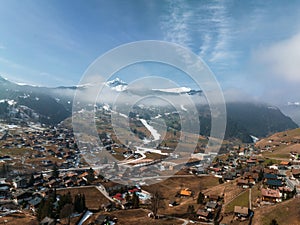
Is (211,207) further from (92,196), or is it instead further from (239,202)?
(92,196)

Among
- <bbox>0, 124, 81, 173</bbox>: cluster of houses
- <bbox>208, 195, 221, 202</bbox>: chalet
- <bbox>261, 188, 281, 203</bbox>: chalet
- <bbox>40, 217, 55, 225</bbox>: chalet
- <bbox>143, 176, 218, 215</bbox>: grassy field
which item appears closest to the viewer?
<bbox>40, 217, 55, 225</bbox>: chalet

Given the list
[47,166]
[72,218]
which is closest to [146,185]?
[72,218]

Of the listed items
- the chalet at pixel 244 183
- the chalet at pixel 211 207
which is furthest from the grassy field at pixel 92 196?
the chalet at pixel 244 183

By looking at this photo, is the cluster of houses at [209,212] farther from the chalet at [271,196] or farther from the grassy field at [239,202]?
the chalet at [271,196]

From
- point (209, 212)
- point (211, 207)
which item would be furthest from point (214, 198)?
point (209, 212)

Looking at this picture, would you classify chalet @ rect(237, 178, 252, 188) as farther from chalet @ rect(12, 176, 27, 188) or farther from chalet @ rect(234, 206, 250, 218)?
chalet @ rect(12, 176, 27, 188)

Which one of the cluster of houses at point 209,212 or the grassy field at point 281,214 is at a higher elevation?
the grassy field at point 281,214

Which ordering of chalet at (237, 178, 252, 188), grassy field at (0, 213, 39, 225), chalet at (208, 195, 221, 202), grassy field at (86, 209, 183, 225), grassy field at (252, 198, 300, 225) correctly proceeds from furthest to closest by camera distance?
chalet at (237, 178, 252, 188) → chalet at (208, 195, 221, 202) → grassy field at (0, 213, 39, 225) → grassy field at (86, 209, 183, 225) → grassy field at (252, 198, 300, 225)

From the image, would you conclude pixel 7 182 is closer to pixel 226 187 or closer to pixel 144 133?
pixel 226 187

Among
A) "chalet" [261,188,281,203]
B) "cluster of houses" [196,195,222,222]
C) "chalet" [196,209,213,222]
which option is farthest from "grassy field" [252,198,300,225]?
"chalet" [196,209,213,222]

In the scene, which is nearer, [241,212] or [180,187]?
[241,212]

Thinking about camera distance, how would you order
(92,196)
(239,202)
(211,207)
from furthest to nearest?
(92,196) < (239,202) < (211,207)
